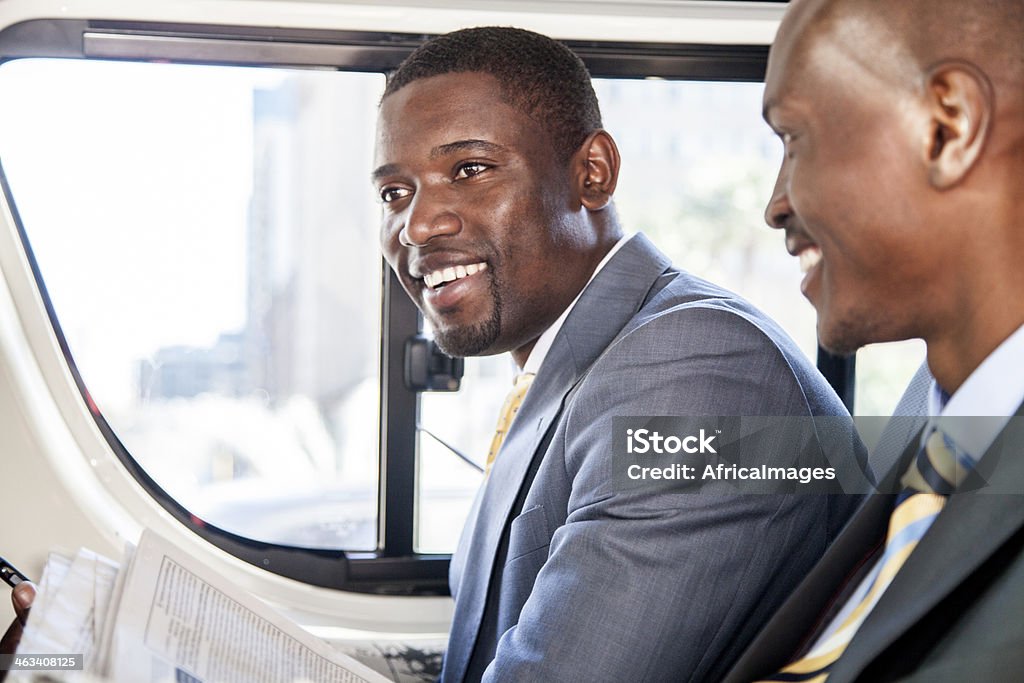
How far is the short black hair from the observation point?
1.74 metres

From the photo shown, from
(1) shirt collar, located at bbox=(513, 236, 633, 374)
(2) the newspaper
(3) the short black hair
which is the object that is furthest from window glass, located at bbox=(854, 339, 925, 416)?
(2) the newspaper

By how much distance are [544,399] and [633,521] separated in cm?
37

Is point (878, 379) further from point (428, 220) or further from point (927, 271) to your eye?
point (927, 271)

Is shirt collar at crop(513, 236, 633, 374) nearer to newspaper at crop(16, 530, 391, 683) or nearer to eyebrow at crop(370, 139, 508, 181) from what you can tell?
eyebrow at crop(370, 139, 508, 181)

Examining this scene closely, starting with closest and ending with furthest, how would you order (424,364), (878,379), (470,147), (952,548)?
1. (952,548)
2. (470,147)
3. (424,364)
4. (878,379)

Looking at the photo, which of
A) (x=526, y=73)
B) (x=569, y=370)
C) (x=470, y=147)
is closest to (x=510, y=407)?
(x=569, y=370)

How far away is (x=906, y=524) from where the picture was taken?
0.99 meters

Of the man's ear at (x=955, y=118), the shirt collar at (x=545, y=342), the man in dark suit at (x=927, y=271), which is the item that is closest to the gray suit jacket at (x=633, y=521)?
the shirt collar at (x=545, y=342)

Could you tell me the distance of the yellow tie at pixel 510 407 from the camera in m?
1.80

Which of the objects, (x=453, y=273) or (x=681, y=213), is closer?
(x=453, y=273)

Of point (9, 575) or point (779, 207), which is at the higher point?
point (779, 207)

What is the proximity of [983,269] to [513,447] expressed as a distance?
88 centimetres

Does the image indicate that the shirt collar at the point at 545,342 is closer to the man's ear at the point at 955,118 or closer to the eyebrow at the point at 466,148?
the eyebrow at the point at 466,148

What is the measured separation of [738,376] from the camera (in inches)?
54.0
